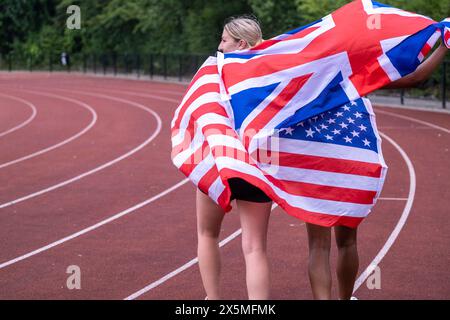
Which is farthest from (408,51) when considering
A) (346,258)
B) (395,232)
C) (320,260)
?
(395,232)

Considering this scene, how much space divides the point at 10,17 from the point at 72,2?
9169mm

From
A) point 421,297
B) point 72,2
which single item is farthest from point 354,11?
point 72,2

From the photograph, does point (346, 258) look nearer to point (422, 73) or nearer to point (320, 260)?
point (320, 260)

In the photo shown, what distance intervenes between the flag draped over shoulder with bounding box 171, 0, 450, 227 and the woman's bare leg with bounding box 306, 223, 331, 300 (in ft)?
0.95

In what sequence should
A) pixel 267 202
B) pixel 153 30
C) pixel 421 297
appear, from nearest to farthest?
pixel 267 202 → pixel 421 297 → pixel 153 30

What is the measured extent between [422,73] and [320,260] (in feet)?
3.70

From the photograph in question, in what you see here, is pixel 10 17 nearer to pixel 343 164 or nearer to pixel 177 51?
pixel 177 51

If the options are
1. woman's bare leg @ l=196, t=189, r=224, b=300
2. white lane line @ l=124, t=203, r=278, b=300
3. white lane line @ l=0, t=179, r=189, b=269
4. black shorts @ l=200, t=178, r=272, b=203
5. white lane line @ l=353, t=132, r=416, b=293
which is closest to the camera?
black shorts @ l=200, t=178, r=272, b=203

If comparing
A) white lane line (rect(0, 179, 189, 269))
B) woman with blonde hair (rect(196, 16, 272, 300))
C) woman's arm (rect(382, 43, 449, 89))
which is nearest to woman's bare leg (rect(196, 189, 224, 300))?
woman with blonde hair (rect(196, 16, 272, 300))

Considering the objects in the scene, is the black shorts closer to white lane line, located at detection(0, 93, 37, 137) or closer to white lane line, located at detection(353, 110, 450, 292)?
white lane line, located at detection(353, 110, 450, 292)

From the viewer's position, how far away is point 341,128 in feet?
14.5

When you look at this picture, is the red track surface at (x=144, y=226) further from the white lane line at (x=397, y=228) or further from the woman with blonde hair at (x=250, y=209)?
the woman with blonde hair at (x=250, y=209)

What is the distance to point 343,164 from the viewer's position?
4387 millimetres

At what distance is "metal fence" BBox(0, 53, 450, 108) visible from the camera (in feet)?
80.5
